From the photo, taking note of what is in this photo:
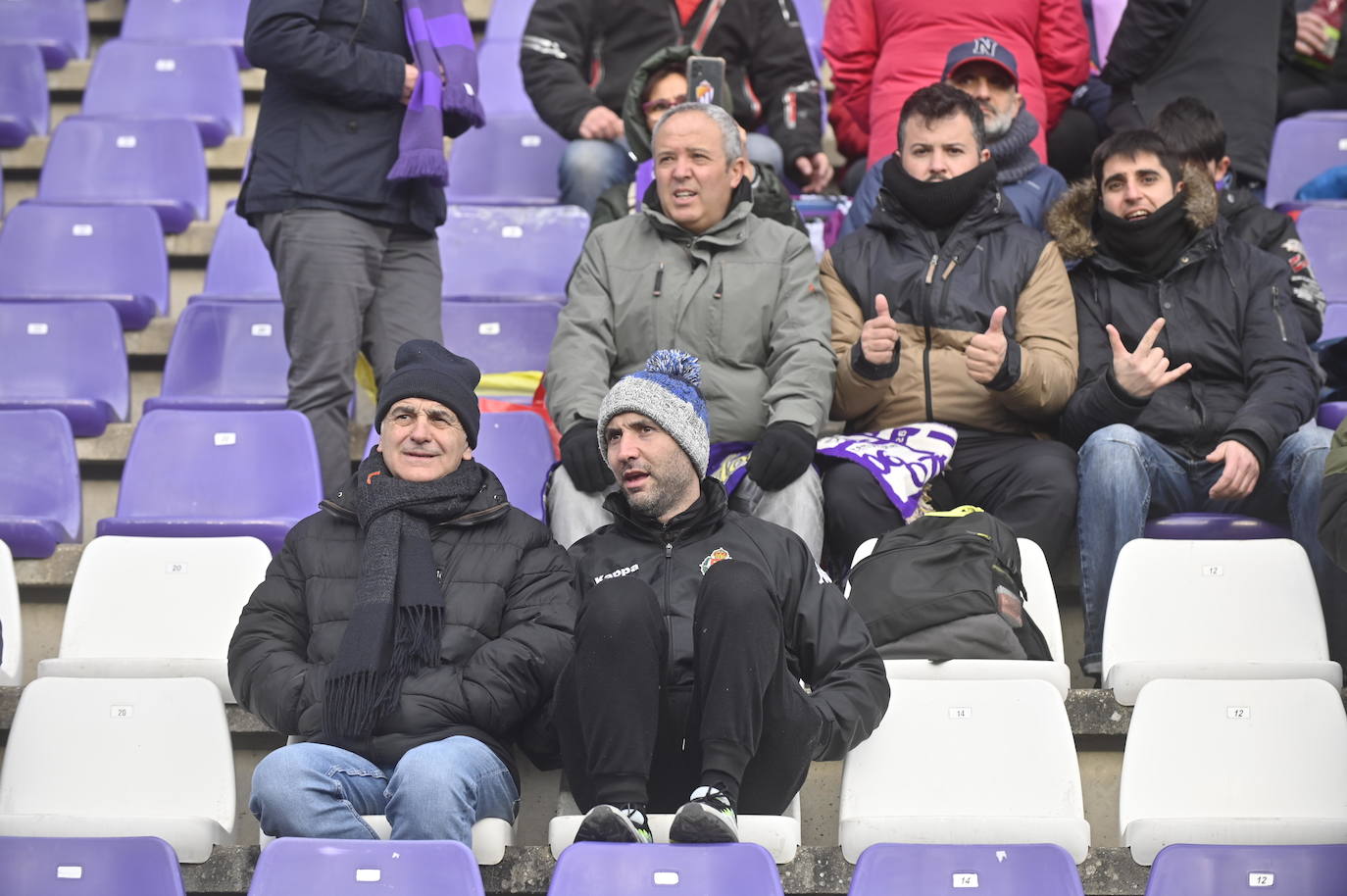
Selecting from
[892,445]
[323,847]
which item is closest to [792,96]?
[892,445]

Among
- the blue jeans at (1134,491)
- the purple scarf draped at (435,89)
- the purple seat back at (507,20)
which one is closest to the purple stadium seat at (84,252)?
the purple scarf draped at (435,89)

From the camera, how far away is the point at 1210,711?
319 centimetres

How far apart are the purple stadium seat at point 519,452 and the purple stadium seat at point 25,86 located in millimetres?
2566

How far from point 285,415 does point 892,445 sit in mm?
1378

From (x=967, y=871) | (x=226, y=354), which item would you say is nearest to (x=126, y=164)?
(x=226, y=354)

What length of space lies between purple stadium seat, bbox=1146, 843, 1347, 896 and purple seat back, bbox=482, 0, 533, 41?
14.7 feet

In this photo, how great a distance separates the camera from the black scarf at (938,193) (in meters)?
4.17

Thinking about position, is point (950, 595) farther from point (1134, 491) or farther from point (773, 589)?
point (1134, 491)

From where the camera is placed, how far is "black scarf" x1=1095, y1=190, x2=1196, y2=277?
414cm

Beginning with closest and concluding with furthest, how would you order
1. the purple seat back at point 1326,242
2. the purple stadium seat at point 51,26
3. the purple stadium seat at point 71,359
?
the purple stadium seat at point 71,359
the purple seat back at point 1326,242
the purple stadium seat at point 51,26

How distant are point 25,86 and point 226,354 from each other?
1951 mm

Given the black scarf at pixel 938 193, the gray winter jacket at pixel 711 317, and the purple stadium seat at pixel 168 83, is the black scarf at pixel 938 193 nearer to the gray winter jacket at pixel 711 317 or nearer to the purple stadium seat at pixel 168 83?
the gray winter jacket at pixel 711 317

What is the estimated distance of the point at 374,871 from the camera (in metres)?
2.66

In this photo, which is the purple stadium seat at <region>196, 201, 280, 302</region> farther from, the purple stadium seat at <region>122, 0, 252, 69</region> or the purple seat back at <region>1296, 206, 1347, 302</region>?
the purple seat back at <region>1296, 206, 1347, 302</region>
